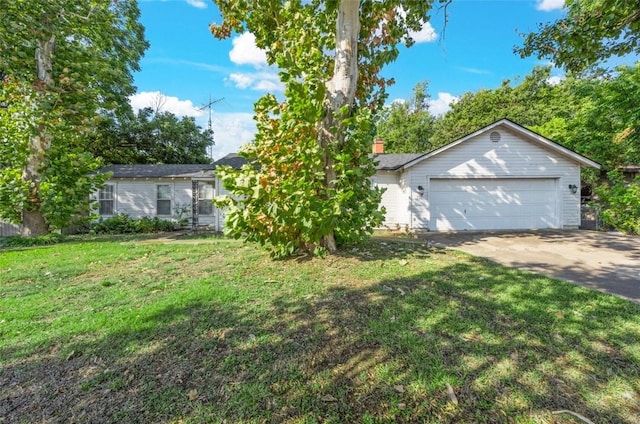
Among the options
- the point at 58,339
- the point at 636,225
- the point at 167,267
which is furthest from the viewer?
the point at 636,225

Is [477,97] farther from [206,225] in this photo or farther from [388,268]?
[388,268]

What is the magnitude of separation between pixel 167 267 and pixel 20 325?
2531 millimetres

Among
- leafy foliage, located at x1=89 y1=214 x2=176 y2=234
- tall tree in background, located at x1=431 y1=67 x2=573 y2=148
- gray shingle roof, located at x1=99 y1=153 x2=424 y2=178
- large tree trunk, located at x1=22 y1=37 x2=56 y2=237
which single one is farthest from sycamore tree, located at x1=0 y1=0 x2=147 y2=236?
tall tree in background, located at x1=431 y1=67 x2=573 y2=148

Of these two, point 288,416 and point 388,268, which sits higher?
point 388,268

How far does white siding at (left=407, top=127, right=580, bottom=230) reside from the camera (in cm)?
1172

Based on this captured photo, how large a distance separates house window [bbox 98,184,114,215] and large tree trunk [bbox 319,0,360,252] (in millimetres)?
12915

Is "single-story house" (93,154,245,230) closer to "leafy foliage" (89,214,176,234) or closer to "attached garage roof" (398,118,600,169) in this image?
"leafy foliage" (89,214,176,234)

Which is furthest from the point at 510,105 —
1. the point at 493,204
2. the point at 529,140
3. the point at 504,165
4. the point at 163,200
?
the point at 163,200

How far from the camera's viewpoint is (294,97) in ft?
16.9

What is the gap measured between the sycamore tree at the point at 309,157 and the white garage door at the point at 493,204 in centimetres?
673

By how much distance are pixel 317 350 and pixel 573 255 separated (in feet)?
23.6

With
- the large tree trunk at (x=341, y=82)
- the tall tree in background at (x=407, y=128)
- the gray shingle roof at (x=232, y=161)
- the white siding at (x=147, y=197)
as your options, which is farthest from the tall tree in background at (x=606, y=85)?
the tall tree in background at (x=407, y=128)

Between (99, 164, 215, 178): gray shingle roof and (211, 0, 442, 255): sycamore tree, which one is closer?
(211, 0, 442, 255): sycamore tree

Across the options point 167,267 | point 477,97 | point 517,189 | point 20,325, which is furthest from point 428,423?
point 477,97
